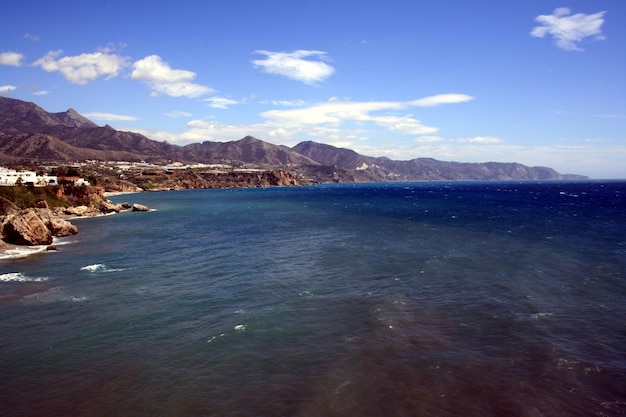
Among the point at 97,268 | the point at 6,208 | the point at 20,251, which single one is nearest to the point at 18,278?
the point at 97,268

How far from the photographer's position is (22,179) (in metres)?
132

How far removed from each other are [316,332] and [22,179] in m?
142

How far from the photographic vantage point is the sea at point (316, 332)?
70.9 feet

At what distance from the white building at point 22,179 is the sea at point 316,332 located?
86.7m

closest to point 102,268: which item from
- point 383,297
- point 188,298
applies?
point 188,298

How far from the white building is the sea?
285ft

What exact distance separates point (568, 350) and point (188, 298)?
104 ft

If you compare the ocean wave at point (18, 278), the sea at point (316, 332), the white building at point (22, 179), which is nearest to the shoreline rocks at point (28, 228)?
the sea at point (316, 332)

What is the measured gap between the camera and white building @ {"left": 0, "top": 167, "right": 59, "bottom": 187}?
126 meters

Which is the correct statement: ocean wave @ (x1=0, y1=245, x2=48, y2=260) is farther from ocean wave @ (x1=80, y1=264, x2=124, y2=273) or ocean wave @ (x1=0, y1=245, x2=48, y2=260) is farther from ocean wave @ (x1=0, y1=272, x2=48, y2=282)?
ocean wave @ (x1=80, y1=264, x2=124, y2=273)

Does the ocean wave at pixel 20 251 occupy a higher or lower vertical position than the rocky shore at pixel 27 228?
lower

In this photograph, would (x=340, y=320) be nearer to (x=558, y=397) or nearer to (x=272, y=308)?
(x=272, y=308)

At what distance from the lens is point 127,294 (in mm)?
39969

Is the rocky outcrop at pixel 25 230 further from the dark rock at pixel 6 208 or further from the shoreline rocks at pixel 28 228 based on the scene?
the dark rock at pixel 6 208
